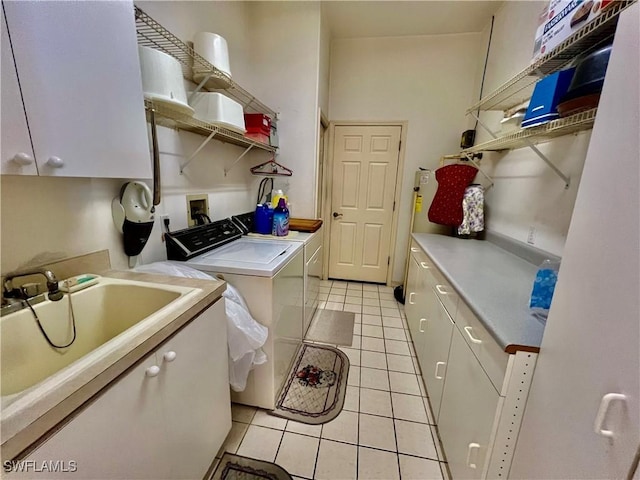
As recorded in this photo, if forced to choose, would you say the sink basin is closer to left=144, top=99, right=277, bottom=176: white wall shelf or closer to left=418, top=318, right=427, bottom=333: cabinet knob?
left=144, top=99, right=277, bottom=176: white wall shelf

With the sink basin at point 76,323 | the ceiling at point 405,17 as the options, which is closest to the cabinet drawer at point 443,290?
the sink basin at point 76,323

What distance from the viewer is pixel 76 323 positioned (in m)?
0.98

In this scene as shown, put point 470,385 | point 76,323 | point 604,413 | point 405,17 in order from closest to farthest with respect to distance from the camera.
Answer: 1. point 604,413
2. point 76,323
3. point 470,385
4. point 405,17

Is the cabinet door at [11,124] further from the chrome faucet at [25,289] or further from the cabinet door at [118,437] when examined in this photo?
the cabinet door at [118,437]

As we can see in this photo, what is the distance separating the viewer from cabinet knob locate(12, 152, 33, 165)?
643 mm

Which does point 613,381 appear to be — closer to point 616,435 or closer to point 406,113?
point 616,435

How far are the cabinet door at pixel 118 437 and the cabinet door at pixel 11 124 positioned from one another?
0.59m

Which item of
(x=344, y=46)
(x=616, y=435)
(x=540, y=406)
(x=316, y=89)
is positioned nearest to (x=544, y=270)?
(x=540, y=406)

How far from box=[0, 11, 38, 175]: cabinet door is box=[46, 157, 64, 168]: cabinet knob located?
0.04 meters

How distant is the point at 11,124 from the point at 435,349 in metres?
1.96

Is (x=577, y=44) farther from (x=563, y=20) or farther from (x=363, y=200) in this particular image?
(x=363, y=200)

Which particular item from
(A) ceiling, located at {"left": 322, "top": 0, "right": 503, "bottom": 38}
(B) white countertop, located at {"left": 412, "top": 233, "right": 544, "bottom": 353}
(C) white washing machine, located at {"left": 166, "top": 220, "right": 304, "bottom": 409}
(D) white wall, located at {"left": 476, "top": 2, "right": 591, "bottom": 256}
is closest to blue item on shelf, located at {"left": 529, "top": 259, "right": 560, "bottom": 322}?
(B) white countertop, located at {"left": 412, "top": 233, "right": 544, "bottom": 353}

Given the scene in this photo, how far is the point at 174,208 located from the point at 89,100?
878mm

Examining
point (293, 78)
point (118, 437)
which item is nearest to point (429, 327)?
point (118, 437)
